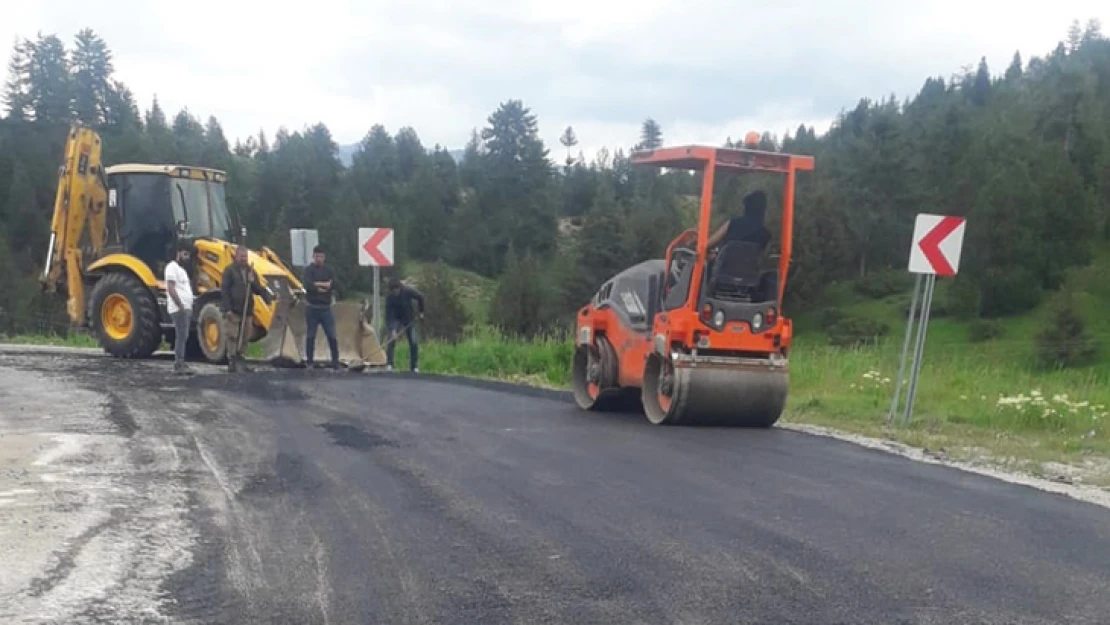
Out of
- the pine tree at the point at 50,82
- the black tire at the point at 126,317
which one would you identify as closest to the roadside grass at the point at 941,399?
the black tire at the point at 126,317

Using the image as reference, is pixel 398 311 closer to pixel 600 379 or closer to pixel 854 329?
pixel 600 379

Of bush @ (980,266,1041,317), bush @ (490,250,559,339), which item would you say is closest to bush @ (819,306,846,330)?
bush @ (980,266,1041,317)

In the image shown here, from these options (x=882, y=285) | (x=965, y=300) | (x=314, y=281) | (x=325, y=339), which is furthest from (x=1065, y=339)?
(x=314, y=281)

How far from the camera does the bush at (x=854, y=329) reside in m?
69.1

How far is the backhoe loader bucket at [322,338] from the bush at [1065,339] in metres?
48.9

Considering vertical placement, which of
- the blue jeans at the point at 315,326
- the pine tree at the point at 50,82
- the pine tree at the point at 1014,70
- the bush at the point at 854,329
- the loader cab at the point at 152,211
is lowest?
the bush at the point at 854,329

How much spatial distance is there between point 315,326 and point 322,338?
126 centimetres

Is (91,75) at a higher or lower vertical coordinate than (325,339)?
higher

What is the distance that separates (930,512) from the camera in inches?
277

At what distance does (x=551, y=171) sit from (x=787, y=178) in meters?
101

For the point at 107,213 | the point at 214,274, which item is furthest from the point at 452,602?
the point at 107,213

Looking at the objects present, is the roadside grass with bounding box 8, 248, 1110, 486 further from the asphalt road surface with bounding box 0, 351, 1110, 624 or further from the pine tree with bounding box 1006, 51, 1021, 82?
the pine tree with bounding box 1006, 51, 1021, 82

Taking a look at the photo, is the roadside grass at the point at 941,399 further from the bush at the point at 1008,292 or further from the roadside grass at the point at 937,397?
the bush at the point at 1008,292

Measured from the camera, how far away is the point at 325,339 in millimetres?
17359
